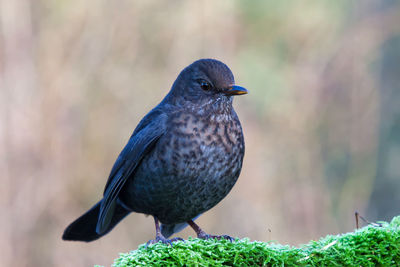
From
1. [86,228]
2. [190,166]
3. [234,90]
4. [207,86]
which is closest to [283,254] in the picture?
[190,166]

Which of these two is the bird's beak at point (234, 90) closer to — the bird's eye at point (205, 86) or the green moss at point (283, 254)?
the bird's eye at point (205, 86)

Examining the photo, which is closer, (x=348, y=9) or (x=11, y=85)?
(x=11, y=85)

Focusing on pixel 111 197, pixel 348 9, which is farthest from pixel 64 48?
pixel 348 9

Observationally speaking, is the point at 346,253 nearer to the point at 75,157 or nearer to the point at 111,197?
the point at 111,197

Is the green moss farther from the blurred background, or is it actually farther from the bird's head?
the blurred background

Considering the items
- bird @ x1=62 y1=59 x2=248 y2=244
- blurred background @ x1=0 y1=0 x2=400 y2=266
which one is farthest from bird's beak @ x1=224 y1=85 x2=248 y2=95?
blurred background @ x1=0 y1=0 x2=400 y2=266

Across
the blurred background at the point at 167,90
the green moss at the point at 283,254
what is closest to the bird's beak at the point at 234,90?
the green moss at the point at 283,254
